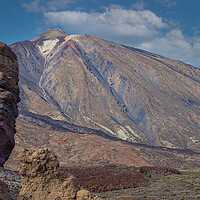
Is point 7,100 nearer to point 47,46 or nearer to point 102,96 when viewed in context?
point 102,96

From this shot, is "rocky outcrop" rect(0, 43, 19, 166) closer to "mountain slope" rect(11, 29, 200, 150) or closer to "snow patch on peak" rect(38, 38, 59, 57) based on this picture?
"mountain slope" rect(11, 29, 200, 150)

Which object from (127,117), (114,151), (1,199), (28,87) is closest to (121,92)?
(127,117)

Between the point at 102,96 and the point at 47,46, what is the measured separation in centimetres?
7298

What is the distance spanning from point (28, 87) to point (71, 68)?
1075 inches

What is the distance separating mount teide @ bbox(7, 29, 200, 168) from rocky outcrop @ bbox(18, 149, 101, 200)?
5320cm

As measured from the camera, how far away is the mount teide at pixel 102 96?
96000 millimetres

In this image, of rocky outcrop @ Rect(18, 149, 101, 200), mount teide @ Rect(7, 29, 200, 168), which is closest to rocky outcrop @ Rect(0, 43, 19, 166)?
rocky outcrop @ Rect(18, 149, 101, 200)

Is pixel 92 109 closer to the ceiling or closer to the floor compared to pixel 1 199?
closer to the ceiling

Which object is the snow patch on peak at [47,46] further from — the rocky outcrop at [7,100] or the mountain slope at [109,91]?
the rocky outcrop at [7,100]

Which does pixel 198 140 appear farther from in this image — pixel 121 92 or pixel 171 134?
pixel 121 92

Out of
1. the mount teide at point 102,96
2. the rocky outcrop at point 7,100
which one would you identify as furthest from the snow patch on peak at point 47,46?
the rocky outcrop at point 7,100

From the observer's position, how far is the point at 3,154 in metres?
12.9

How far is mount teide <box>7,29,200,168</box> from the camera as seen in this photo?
9600 cm

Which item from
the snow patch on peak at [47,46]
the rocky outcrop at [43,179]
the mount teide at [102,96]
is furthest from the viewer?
the snow patch on peak at [47,46]
